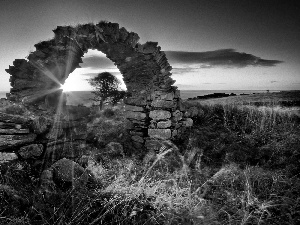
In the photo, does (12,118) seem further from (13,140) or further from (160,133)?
(160,133)

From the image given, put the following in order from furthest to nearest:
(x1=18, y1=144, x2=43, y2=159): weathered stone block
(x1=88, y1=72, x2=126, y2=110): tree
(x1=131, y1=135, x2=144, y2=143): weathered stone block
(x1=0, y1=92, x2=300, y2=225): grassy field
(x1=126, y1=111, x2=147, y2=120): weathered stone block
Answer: (x1=88, y1=72, x2=126, y2=110): tree < (x1=126, y1=111, x2=147, y2=120): weathered stone block < (x1=131, y1=135, x2=144, y2=143): weathered stone block < (x1=18, y1=144, x2=43, y2=159): weathered stone block < (x1=0, y1=92, x2=300, y2=225): grassy field

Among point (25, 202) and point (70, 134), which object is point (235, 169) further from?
point (70, 134)

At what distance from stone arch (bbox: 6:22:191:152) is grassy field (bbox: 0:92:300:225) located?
55 cm

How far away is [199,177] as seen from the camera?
430cm

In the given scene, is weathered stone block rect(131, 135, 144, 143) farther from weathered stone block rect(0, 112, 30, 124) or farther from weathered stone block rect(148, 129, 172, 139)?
weathered stone block rect(0, 112, 30, 124)

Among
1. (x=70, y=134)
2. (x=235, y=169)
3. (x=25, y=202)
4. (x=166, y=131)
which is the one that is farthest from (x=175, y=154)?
(x=25, y=202)

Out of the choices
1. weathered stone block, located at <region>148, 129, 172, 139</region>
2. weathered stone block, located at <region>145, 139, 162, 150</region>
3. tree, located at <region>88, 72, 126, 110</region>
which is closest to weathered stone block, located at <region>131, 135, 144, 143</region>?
weathered stone block, located at <region>145, 139, 162, 150</region>

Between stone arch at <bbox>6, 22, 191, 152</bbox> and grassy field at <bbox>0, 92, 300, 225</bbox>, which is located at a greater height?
stone arch at <bbox>6, 22, 191, 152</bbox>

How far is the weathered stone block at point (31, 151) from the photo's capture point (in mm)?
4732

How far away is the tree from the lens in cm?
1913

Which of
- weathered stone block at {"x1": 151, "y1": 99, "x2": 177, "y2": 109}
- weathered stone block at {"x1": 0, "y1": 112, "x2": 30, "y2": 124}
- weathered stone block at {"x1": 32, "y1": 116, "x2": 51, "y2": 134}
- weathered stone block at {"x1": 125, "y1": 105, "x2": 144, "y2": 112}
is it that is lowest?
weathered stone block at {"x1": 32, "y1": 116, "x2": 51, "y2": 134}

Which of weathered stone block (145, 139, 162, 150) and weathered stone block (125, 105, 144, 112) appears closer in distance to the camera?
weathered stone block (145, 139, 162, 150)

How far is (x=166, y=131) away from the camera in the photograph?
6.19m

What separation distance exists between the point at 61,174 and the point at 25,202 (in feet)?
2.25
